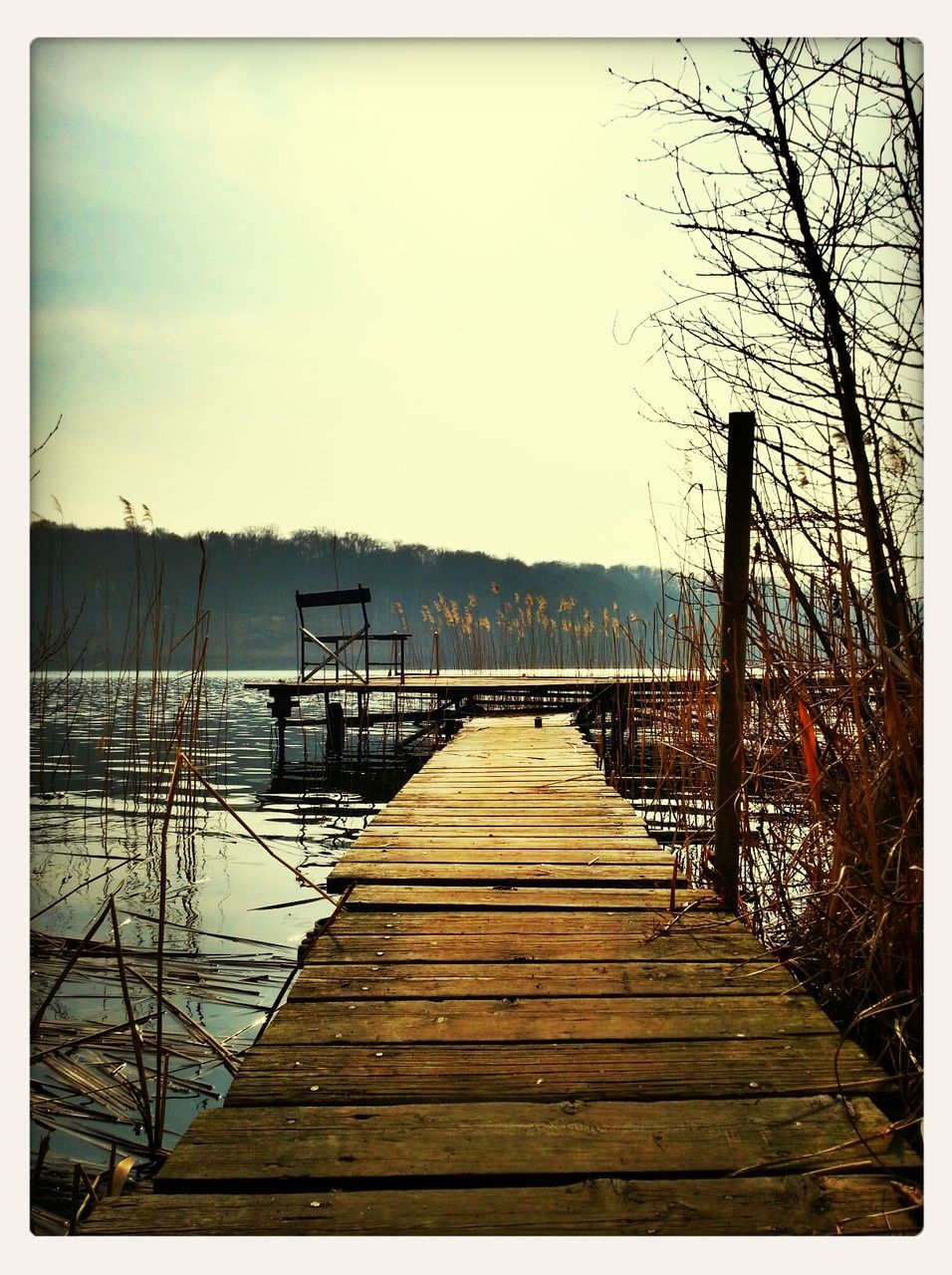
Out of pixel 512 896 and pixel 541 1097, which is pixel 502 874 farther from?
pixel 541 1097

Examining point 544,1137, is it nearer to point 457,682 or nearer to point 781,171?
point 781,171

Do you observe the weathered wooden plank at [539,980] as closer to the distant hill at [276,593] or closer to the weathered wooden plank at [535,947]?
the weathered wooden plank at [535,947]

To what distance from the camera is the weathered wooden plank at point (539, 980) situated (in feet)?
5.06

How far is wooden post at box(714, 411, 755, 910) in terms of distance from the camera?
6.66 ft

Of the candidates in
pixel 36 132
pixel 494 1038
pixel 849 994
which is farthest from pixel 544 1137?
pixel 36 132

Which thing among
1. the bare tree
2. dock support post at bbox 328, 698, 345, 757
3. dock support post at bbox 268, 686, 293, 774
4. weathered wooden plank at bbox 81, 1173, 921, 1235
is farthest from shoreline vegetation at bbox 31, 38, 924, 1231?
dock support post at bbox 268, 686, 293, 774

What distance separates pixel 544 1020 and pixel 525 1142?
366 mm

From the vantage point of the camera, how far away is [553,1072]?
4.08 feet

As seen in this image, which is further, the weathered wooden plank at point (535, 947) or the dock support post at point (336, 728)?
the dock support post at point (336, 728)

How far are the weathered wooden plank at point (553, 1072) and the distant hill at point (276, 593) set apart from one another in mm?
1176

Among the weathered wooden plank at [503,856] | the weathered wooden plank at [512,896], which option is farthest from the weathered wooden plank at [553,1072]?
the weathered wooden plank at [503,856]

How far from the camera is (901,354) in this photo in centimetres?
177

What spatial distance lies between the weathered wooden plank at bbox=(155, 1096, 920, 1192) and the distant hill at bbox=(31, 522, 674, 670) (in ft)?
4.14

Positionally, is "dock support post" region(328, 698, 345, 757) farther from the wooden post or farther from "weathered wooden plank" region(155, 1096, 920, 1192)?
"weathered wooden plank" region(155, 1096, 920, 1192)
